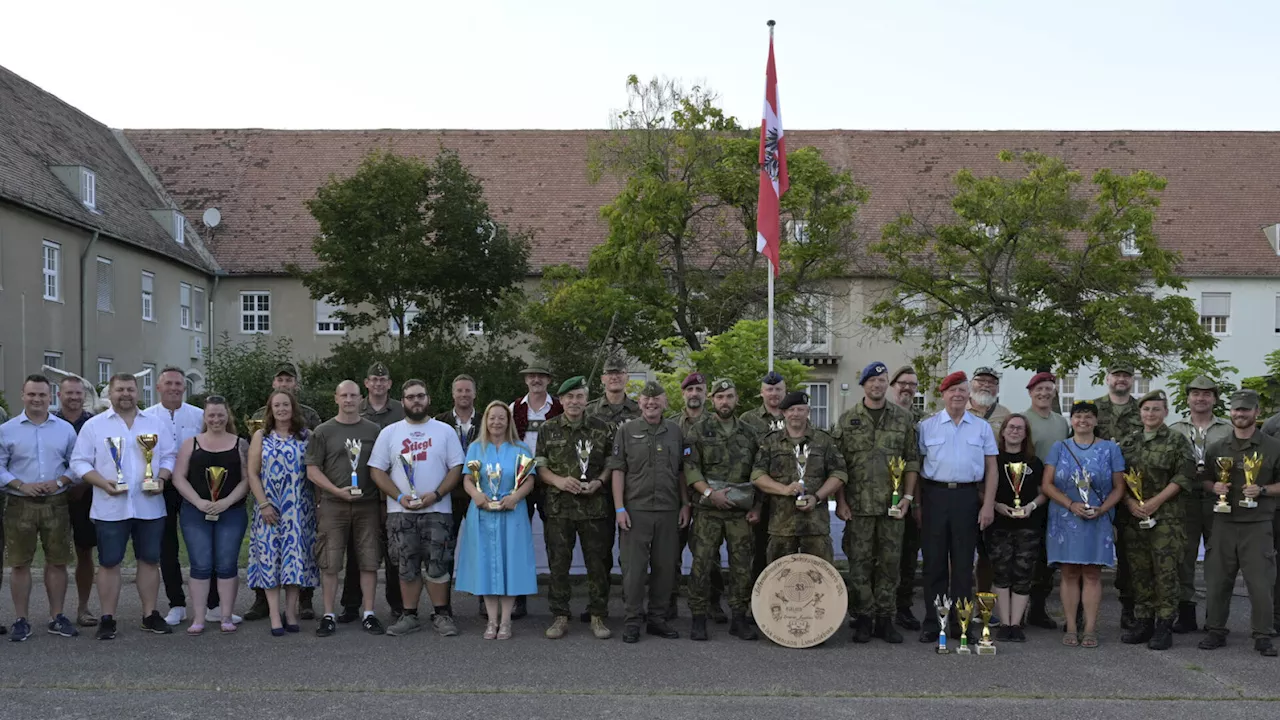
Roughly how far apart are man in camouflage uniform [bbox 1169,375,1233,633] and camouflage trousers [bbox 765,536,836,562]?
2.52 meters

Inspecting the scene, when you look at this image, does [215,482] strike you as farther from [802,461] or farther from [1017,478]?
[1017,478]

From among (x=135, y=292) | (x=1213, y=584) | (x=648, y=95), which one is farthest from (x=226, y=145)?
(x=1213, y=584)

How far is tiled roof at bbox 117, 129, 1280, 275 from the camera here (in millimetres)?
41469

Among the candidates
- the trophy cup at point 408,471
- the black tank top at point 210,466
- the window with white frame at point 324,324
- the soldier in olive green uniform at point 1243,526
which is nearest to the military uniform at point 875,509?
the soldier in olive green uniform at point 1243,526

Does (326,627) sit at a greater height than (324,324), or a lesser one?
lesser

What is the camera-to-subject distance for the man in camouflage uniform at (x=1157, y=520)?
900 cm

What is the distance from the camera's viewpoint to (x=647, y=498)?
30.4 feet

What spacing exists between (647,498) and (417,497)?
5.35 ft

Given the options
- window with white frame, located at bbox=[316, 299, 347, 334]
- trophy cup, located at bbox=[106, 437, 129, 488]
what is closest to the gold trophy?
trophy cup, located at bbox=[106, 437, 129, 488]

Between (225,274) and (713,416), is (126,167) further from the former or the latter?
(713,416)

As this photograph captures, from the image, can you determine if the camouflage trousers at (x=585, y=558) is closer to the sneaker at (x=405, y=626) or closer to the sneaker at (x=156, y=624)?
the sneaker at (x=405, y=626)

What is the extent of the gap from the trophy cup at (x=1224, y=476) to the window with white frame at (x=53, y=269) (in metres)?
28.9

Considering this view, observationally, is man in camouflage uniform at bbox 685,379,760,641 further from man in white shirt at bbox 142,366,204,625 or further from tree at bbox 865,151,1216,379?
tree at bbox 865,151,1216,379

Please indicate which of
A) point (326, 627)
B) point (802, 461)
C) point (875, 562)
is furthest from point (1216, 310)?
point (326, 627)
